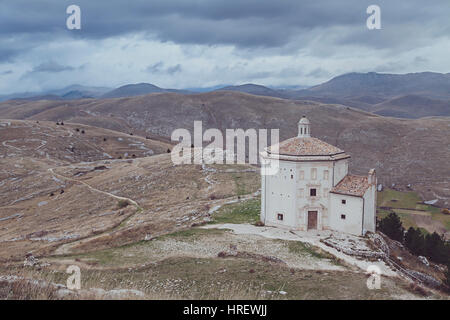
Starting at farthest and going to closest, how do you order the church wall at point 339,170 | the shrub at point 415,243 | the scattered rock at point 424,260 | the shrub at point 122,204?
the shrub at point 122,204, the shrub at point 415,243, the scattered rock at point 424,260, the church wall at point 339,170

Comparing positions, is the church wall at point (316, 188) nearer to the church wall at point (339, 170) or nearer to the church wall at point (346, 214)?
the church wall at point (346, 214)

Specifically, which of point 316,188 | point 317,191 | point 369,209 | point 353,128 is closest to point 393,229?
point 369,209

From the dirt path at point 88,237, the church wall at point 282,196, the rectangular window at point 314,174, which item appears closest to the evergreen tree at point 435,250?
the rectangular window at point 314,174

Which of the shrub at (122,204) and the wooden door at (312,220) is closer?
the wooden door at (312,220)

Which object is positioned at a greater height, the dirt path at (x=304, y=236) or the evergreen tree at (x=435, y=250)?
the dirt path at (x=304, y=236)

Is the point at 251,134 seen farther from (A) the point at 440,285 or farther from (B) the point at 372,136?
(A) the point at 440,285
